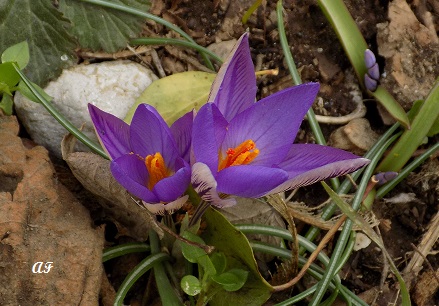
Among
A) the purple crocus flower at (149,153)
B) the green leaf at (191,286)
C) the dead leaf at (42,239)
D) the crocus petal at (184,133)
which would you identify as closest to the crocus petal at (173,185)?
the purple crocus flower at (149,153)

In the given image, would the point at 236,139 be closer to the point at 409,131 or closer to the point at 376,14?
the point at 409,131

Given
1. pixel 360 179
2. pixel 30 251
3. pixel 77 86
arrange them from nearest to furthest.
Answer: pixel 30 251 → pixel 77 86 → pixel 360 179

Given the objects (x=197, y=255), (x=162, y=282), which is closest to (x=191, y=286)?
(x=197, y=255)

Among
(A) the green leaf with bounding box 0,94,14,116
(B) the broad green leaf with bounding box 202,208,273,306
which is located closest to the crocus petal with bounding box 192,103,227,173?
(B) the broad green leaf with bounding box 202,208,273,306

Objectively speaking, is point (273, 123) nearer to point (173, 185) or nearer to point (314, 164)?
point (314, 164)

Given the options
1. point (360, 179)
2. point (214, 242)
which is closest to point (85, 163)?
point (214, 242)

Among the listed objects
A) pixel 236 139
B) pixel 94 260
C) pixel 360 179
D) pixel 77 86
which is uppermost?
pixel 236 139

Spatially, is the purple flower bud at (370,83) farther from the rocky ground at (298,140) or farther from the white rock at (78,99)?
the white rock at (78,99)
